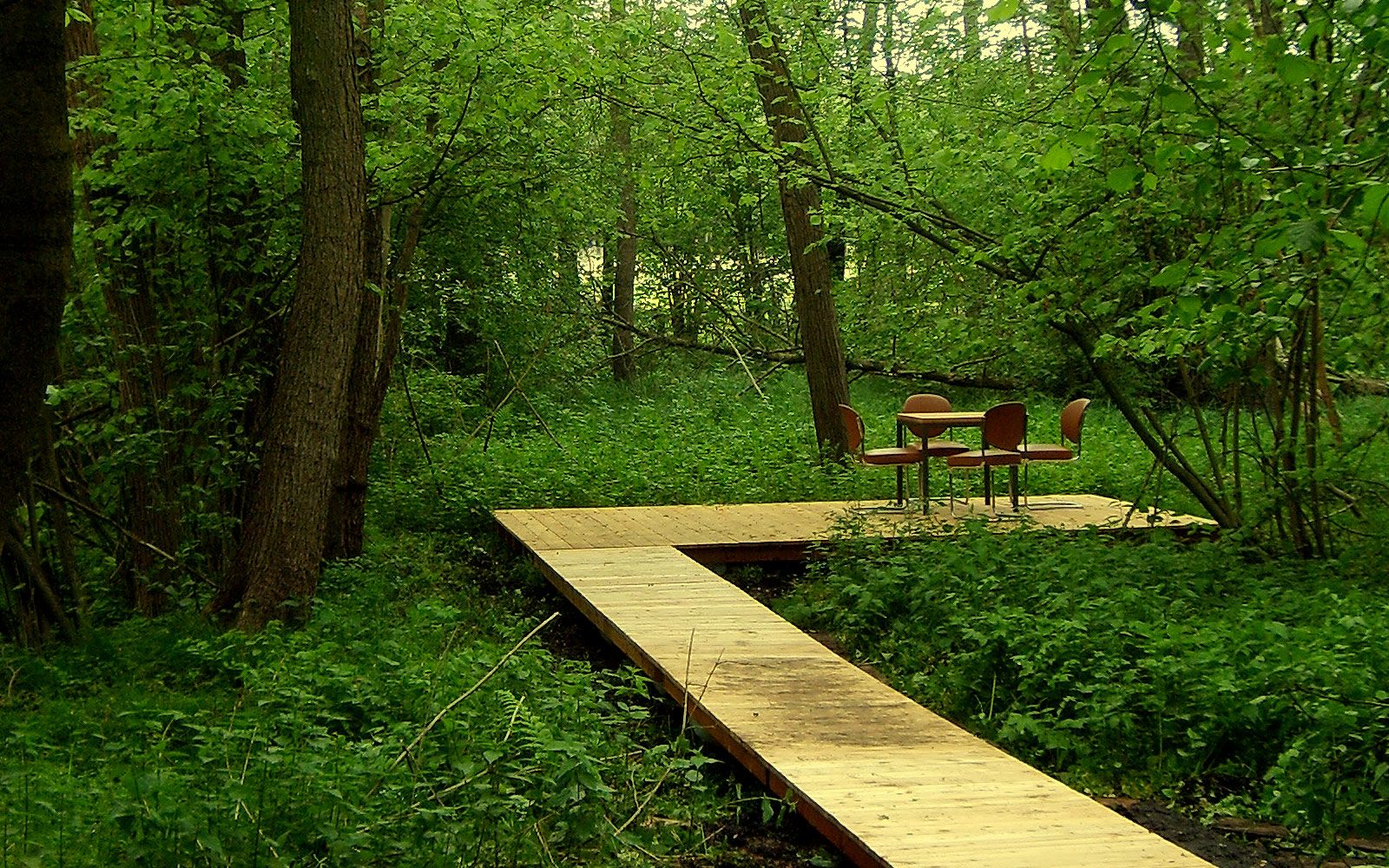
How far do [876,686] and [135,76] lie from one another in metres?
5.21

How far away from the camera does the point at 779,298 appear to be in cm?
2297

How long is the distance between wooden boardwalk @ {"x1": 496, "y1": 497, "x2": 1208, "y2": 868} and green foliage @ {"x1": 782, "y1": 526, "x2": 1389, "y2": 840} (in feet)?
2.20

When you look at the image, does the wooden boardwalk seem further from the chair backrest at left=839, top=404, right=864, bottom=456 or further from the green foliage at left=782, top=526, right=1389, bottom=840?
the chair backrest at left=839, top=404, right=864, bottom=456

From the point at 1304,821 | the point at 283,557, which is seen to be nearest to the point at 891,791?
the point at 1304,821

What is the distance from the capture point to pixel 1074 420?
11312 mm

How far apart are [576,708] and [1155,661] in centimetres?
269

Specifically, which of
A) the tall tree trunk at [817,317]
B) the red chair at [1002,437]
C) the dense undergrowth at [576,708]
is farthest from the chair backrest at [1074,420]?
the tall tree trunk at [817,317]

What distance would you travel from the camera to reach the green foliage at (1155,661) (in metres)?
5.56

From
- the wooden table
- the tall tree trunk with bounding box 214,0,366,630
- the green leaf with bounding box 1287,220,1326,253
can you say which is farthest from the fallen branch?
the green leaf with bounding box 1287,220,1326,253

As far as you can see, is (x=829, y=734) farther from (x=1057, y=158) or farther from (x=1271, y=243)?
(x=1271, y=243)

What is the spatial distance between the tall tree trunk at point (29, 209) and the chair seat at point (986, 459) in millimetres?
8854

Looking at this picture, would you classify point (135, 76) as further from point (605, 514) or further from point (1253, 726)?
point (1253, 726)

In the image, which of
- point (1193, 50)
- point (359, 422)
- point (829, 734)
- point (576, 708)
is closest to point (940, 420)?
point (1193, 50)

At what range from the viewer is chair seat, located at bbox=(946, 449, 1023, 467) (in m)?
11.1
